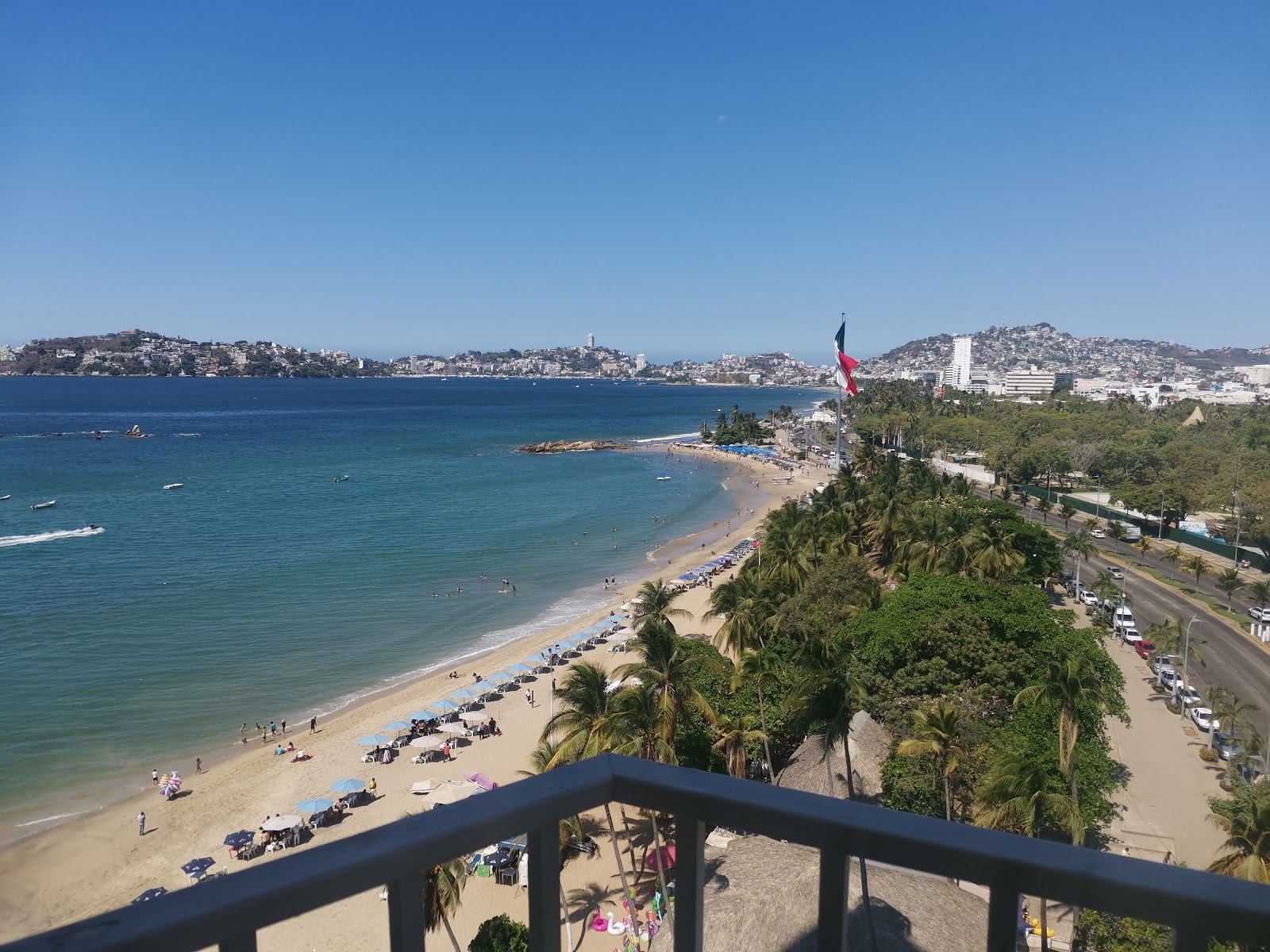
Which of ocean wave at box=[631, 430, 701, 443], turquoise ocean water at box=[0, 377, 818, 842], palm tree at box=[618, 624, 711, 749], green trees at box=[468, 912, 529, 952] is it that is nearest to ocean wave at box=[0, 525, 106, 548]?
turquoise ocean water at box=[0, 377, 818, 842]

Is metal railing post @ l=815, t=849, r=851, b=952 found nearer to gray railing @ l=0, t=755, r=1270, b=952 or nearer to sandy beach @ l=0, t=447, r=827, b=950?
gray railing @ l=0, t=755, r=1270, b=952

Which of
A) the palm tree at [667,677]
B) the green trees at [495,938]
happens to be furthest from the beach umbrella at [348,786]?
the green trees at [495,938]

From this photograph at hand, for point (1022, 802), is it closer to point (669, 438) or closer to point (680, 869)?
point (680, 869)

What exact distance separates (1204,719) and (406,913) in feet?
72.9

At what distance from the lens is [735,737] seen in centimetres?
1429

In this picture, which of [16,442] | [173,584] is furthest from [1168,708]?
[16,442]

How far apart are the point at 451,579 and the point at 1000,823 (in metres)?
24.9

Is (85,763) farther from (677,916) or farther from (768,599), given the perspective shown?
(677,916)

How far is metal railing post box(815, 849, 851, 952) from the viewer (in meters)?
1.23

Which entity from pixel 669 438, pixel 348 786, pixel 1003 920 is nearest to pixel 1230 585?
pixel 348 786

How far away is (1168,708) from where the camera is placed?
64.1 feet

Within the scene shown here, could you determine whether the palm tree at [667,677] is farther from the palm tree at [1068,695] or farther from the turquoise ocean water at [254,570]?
the turquoise ocean water at [254,570]

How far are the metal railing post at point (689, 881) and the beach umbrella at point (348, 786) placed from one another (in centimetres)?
1657

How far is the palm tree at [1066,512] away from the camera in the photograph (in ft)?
141
